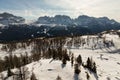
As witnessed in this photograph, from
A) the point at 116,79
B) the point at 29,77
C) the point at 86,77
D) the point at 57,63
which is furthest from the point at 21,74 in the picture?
the point at 116,79

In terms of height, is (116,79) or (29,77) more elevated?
(29,77)

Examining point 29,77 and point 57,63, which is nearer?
point 29,77

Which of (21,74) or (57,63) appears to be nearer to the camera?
(21,74)

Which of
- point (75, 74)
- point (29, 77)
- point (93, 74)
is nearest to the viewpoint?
point (29, 77)

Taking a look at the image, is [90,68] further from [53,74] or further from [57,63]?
[53,74]

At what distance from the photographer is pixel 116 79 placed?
157750 mm

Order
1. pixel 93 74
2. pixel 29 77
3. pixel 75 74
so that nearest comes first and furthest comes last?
pixel 29 77 → pixel 75 74 → pixel 93 74

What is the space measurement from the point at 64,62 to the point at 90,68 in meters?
28.2

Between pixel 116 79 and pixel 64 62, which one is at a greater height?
pixel 64 62

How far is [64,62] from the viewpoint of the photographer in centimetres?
14012

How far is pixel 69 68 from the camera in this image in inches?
5330

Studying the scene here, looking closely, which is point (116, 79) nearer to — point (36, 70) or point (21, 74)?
point (36, 70)

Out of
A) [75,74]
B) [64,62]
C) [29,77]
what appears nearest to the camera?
[29,77]

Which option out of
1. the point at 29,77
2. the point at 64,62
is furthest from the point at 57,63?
the point at 29,77
